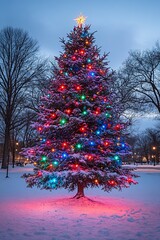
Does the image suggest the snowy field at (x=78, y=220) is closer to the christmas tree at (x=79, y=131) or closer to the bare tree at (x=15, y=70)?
the christmas tree at (x=79, y=131)

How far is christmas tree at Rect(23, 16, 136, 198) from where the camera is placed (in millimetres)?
11641

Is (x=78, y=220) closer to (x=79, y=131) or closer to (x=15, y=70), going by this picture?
(x=79, y=131)

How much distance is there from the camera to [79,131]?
12.3 metres

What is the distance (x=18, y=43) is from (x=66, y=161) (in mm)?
29874

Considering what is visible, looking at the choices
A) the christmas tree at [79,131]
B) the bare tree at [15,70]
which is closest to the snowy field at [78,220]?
the christmas tree at [79,131]

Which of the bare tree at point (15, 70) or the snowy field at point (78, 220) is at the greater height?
the bare tree at point (15, 70)

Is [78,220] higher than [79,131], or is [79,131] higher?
[79,131]

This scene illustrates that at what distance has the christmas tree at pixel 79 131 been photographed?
458 inches

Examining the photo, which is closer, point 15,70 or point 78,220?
point 78,220

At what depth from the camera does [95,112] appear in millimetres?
12250

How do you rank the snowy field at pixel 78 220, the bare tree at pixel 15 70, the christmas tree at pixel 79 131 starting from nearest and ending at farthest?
1. the snowy field at pixel 78 220
2. the christmas tree at pixel 79 131
3. the bare tree at pixel 15 70

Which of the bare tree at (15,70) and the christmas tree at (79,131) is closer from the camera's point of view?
the christmas tree at (79,131)

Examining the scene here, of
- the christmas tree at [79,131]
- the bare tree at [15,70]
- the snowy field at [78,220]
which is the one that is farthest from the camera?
the bare tree at [15,70]

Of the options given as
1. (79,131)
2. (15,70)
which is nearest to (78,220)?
(79,131)
